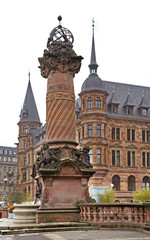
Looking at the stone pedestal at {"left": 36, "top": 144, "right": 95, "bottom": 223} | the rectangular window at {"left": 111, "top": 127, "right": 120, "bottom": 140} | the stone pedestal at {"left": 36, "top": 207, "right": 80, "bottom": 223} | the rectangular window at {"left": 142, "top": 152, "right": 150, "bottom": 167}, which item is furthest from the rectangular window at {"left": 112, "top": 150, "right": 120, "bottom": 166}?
the stone pedestal at {"left": 36, "top": 207, "right": 80, "bottom": 223}

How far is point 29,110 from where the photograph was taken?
89.8 m

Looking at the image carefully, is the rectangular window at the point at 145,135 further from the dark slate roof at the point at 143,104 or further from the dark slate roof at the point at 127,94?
the dark slate roof at the point at 143,104

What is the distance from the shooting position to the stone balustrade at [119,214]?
12.4 m

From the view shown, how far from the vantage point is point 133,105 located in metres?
58.1

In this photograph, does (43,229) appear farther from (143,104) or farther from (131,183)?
(143,104)

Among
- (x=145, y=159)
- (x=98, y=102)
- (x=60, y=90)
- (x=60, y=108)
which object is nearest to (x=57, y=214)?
(x=60, y=108)

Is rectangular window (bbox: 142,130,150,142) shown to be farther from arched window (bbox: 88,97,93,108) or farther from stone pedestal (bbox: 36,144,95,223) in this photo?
stone pedestal (bbox: 36,144,95,223)

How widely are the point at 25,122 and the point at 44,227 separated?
76248mm

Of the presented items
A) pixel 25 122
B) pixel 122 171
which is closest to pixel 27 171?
pixel 25 122

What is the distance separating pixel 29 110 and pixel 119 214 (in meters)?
77.9

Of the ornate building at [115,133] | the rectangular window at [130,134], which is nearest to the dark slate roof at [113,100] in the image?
the ornate building at [115,133]

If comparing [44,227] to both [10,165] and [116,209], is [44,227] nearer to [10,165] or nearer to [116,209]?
[116,209]

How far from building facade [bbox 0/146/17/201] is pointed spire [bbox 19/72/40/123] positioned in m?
45.3

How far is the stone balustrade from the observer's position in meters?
12.4
